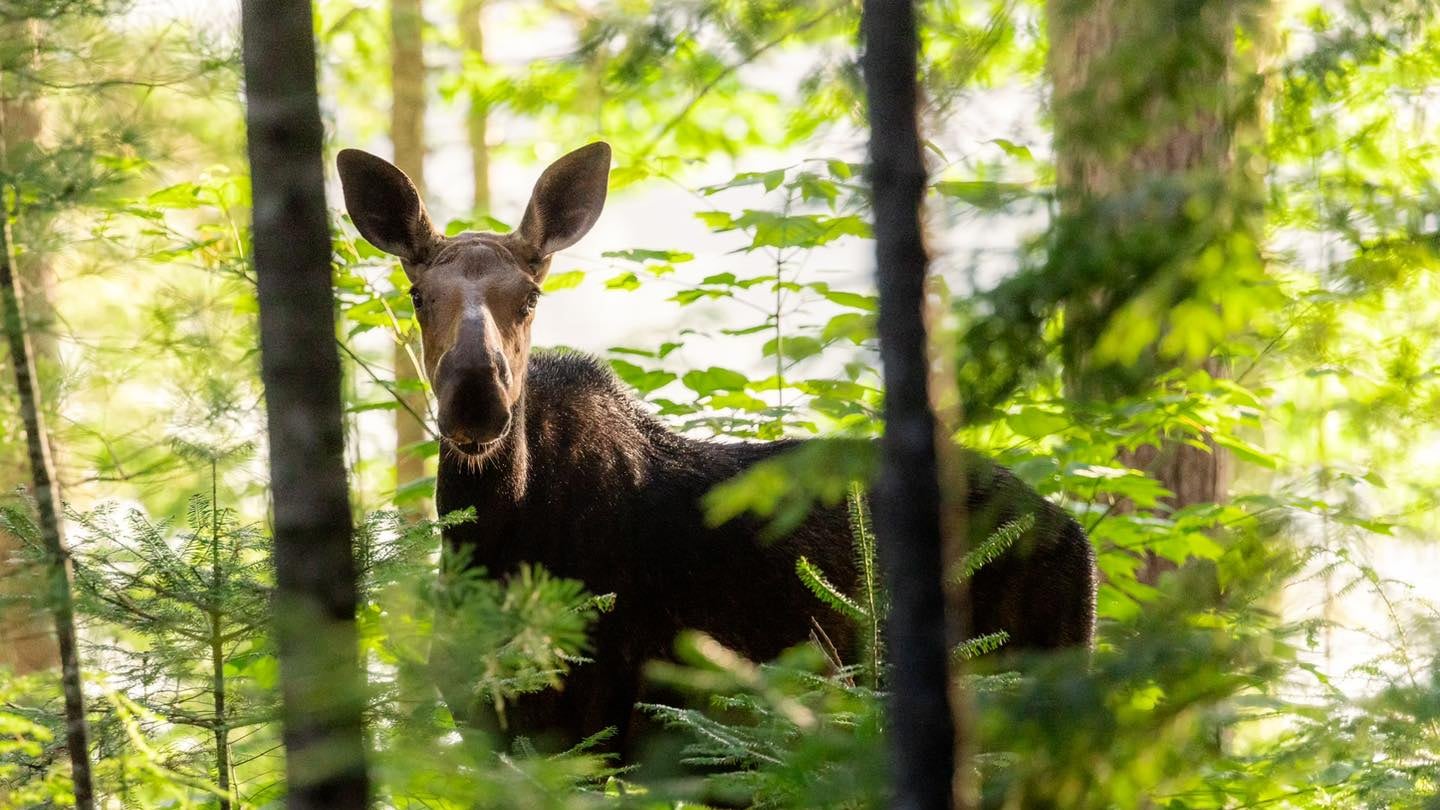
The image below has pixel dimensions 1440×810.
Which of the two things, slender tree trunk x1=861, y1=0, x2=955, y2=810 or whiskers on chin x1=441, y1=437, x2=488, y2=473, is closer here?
slender tree trunk x1=861, y1=0, x2=955, y2=810

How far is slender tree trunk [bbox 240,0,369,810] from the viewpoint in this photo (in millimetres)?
2225

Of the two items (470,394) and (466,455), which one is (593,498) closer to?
(466,455)

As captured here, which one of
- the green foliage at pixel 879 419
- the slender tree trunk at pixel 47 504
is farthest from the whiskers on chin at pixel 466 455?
the slender tree trunk at pixel 47 504

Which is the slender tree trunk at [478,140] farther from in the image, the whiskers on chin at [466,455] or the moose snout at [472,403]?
the moose snout at [472,403]

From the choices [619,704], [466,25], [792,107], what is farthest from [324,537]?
[466,25]

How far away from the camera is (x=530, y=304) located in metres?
5.95

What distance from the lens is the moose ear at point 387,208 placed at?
596 cm

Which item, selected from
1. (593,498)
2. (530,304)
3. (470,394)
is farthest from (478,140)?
(470,394)

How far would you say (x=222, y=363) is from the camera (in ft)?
13.5

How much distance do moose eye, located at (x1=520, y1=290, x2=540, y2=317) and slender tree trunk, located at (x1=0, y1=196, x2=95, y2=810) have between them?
2.50m

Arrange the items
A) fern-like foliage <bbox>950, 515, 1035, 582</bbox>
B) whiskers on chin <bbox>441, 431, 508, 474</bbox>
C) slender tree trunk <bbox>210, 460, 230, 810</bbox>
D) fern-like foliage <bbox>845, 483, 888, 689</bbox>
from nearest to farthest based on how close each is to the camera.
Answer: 1. fern-like foliage <bbox>950, 515, 1035, 582</bbox>
2. fern-like foliage <bbox>845, 483, 888, 689</bbox>
3. slender tree trunk <bbox>210, 460, 230, 810</bbox>
4. whiskers on chin <bbox>441, 431, 508, 474</bbox>

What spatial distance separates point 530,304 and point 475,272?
0.99 feet

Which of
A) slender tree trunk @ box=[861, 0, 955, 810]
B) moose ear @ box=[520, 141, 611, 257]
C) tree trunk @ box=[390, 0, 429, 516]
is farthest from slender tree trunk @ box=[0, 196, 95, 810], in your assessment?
tree trunk @ box=[390, 0, 429, 516]

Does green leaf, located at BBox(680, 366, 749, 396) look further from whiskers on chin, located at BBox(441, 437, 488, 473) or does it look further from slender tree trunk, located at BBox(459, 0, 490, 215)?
slender tree trunk, located at BBox(459, 0, 490, 215)
